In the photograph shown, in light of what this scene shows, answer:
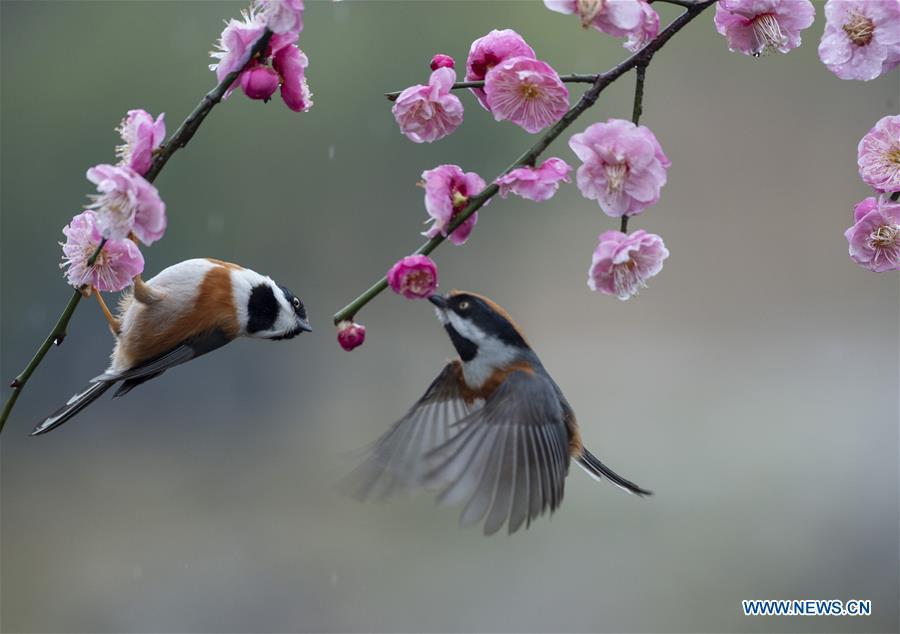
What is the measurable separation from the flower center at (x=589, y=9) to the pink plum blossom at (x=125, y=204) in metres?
0.49

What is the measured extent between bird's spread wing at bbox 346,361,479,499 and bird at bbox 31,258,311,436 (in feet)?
0.85

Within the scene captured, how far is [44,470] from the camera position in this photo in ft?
20.0

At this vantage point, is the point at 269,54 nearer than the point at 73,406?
Yes

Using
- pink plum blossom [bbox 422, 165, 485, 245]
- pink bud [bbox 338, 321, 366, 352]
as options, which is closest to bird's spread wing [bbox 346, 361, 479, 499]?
pink bud [bbox 338, 321, 366, 352]

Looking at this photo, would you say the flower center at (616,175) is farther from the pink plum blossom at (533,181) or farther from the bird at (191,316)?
the bird at (191,316)

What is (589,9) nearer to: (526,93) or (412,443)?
(526,93)

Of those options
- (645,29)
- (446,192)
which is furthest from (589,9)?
(446,192)

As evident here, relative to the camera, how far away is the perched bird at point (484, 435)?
118 centimetres

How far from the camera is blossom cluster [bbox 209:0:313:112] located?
104 cm

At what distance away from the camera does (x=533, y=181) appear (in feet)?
3.50

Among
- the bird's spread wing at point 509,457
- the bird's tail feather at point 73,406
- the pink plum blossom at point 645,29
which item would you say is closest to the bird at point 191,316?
the bird's tail feather at point 73,406

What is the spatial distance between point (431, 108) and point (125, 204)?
1.26 ft

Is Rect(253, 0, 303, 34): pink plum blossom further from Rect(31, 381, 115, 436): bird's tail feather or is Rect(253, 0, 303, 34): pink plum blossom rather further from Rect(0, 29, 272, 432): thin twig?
Rect(31, 381, 115, 436): bird's tail feather

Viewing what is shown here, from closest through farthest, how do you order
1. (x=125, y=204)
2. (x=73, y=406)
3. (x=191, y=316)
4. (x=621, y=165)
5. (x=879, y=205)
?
(x=125, y=204), (x=621, y=165), (x=879, y=205), (x=73, y=406), (x=191, y=316)
